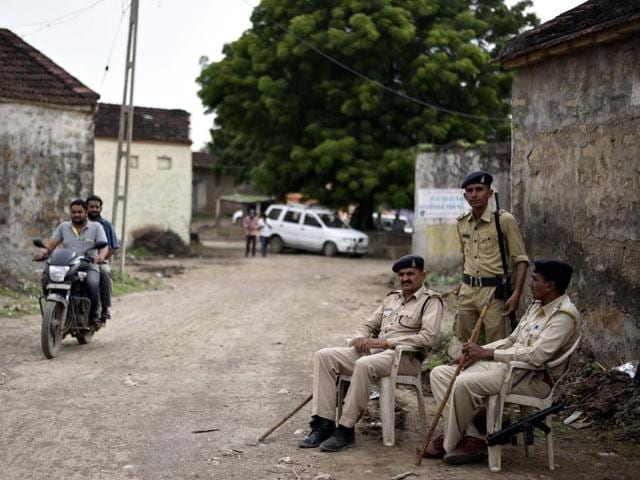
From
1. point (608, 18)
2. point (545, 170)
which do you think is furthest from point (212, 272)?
point (608, 18)

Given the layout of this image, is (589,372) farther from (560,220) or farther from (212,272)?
(212,272)

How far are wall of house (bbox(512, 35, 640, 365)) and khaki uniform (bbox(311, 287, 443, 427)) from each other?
2150mm

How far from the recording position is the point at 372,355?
20.4ft

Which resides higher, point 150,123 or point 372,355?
point 150,123

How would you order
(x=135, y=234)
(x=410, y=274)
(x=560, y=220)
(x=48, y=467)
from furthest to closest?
(x=135, y=234) → (x=560, y=220) → (x=410, y=274) → (x=48, y=467)

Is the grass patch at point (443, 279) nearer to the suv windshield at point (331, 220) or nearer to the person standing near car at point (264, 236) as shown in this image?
the person standing near car at point (264, 236)

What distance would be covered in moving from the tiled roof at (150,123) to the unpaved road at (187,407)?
60.0ft

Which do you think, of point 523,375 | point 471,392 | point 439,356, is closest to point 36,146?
point 439,356

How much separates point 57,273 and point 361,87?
2002cm

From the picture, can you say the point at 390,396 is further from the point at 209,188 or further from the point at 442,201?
the point at 209,188

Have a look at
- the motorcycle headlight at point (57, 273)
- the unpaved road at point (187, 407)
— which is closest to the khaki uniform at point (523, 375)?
the unpaved road at point (187, 407)

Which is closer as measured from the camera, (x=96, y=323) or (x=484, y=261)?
(x=484, y=261)

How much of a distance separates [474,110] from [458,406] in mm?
25117

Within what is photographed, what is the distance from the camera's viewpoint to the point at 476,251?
6914 millimetres
